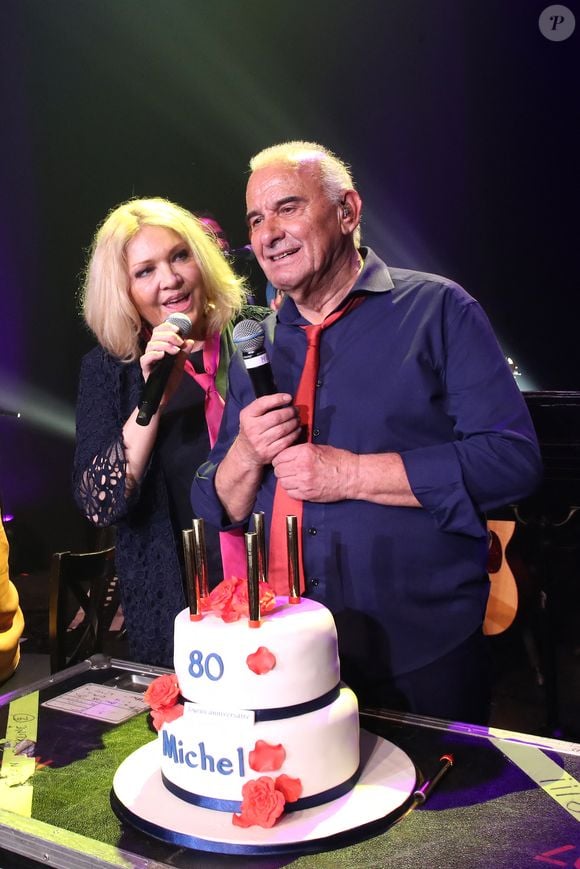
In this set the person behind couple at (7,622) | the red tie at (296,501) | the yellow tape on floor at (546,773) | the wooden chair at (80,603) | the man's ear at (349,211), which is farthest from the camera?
the person behind couple at (7,622)

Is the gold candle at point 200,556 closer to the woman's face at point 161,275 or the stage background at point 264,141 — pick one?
the woman's face at point 161,275

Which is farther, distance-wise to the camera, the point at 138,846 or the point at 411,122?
the point at 411,122

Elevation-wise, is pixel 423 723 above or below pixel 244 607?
below

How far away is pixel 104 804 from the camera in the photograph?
1064 mm

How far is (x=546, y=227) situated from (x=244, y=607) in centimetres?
403

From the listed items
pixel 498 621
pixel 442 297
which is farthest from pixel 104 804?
pixel 498 621

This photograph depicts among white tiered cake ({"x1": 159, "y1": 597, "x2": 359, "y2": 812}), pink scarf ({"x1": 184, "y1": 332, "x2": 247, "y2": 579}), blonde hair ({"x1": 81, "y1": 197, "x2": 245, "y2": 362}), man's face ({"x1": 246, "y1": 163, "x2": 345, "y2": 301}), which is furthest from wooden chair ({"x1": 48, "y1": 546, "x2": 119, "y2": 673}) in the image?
white tiered cake ({"x1": 159, "y1": 597, "x2": 359, "y2": 812})

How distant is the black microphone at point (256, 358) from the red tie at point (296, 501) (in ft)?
0.34

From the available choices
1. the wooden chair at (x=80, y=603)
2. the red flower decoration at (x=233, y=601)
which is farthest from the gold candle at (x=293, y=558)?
the wooden chair at (x=80, y=603)

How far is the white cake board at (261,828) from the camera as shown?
95 cm

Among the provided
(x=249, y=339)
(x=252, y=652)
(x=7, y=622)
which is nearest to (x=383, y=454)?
(x=249, y=339)

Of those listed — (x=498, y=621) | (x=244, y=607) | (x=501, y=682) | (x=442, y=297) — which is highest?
(x=442, y=297)

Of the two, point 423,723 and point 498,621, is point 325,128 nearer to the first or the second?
point 498,621

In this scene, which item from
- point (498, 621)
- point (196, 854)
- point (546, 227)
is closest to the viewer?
point (196, 854)
